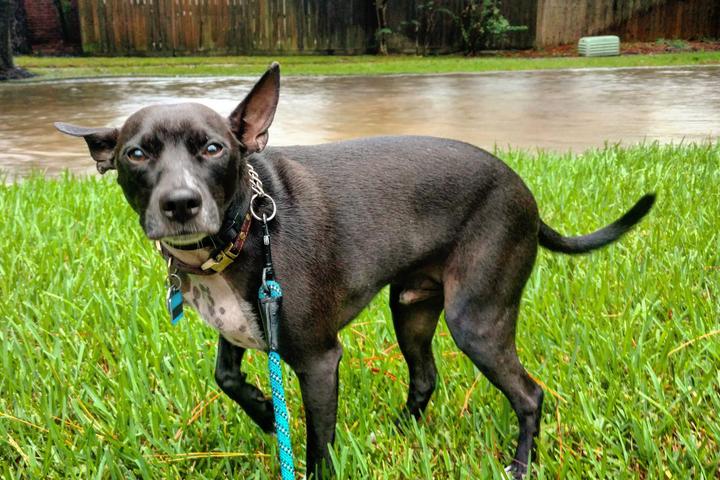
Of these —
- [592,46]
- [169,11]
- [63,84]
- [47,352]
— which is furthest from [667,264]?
[169,11]

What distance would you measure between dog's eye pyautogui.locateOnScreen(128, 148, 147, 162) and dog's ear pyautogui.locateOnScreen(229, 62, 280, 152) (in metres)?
0.27

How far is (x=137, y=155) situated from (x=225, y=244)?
319mm

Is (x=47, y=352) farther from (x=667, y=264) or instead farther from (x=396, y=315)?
(x=667, y=264)

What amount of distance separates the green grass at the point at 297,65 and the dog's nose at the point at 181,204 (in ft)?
42.3

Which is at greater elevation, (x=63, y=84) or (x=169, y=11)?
(x=169, y=11)

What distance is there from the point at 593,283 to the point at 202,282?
1.99m

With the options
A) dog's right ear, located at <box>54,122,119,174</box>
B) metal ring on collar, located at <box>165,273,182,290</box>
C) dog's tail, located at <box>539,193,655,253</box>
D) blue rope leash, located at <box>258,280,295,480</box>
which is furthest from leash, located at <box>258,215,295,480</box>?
dog's tail, located at <box>539,193,655,253</box>

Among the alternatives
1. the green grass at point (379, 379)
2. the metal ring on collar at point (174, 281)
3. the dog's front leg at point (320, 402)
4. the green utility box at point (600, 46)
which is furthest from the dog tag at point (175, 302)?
the green utility box at point (600, 46)

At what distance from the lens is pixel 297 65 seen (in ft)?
55.6

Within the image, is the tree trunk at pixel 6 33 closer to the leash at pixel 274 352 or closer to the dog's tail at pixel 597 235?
the dog's tail at pixel 597 235

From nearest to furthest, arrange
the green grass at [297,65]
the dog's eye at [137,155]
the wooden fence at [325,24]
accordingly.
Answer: the dog's eye at [137,155]
the green grass at [297,65]
the wooden fence at [325,24]

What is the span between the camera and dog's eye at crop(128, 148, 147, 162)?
1960mm

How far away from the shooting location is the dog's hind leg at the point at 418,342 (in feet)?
8.75

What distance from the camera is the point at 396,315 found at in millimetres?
2715
